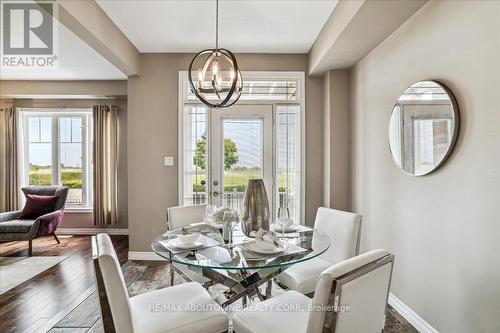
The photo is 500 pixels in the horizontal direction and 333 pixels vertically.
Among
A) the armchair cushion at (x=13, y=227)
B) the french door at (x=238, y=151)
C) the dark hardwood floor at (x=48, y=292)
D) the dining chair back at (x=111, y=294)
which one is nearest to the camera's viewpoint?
the dining chair back at (x=111, y=294)

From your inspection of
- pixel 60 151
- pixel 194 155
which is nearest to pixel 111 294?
pixel 194 155

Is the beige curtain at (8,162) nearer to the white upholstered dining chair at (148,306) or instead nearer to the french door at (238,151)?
Answer: the french door at (238,151)

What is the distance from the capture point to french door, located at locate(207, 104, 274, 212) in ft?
11.9

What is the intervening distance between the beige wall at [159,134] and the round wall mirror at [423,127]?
1.39 m

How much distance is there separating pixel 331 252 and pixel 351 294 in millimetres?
1214

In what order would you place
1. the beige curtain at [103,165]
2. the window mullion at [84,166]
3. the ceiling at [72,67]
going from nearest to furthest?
the ceiling at [72,67]
the beige curtain at [103,165]
the window mullion at [84,166]

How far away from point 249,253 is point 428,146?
1489 mm

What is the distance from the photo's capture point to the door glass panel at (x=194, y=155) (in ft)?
12.0

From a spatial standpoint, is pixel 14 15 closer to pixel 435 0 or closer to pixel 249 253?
pixel 249 253

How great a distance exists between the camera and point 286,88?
12.2ft

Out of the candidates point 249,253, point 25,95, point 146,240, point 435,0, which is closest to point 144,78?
point 146,240

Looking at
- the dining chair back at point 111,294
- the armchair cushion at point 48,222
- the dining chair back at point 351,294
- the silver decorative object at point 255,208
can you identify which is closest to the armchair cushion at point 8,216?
the armchair cushion at point 48,222

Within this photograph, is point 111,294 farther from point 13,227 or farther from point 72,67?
point 72,67

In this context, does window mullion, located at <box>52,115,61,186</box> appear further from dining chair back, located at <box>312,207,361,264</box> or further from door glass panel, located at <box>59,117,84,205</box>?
dining chair back, located at <box>312,207,361,264</box>
